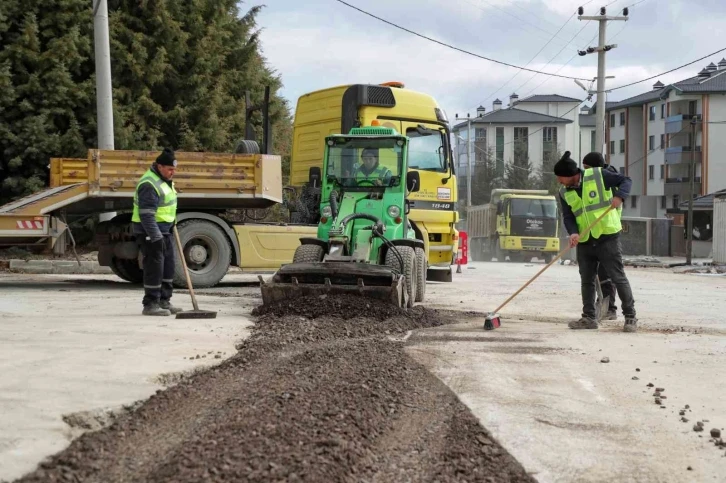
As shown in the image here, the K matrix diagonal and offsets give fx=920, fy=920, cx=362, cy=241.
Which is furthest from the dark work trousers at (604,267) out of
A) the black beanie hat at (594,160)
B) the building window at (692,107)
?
the building window at (692,107)

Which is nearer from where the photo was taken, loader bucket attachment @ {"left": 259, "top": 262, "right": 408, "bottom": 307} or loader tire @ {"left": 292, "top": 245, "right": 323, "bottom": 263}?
loader bucket attachment @ {"left": 259, "top": 262, "right": 408, "bottom": 307}

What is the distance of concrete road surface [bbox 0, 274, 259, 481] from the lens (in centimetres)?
474

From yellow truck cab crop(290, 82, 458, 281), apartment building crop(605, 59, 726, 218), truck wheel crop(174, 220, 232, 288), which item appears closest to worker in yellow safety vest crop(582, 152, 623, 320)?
yellow truck cab crop(290, 82, 458, 281)

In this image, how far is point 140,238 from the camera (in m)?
10.7

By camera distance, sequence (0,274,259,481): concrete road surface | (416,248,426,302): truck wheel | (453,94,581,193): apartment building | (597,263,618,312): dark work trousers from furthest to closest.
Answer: (453,94,581,193): apartment building, (416,248,426,302): truck wheel, (597,263,618,312): dark work trousers, (0,274,259,481): concrete road surface

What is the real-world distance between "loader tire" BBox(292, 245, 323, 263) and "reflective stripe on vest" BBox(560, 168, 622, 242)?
3.14 meters

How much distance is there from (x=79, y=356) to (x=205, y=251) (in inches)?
333

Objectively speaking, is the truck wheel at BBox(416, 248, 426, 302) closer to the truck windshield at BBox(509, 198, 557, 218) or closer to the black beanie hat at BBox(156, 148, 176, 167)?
the black beanie hat at BBox(156, 148, 176, 167)

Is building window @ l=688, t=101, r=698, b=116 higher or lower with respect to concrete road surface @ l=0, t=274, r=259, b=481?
higher

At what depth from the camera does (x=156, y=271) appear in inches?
415

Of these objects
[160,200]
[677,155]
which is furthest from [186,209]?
[677,155]

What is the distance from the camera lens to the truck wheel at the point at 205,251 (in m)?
15.2

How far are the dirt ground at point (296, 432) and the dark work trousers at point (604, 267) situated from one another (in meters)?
3.67

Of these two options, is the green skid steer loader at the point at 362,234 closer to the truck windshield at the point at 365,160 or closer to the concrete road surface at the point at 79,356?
the truck windshield at the point at 365,160
